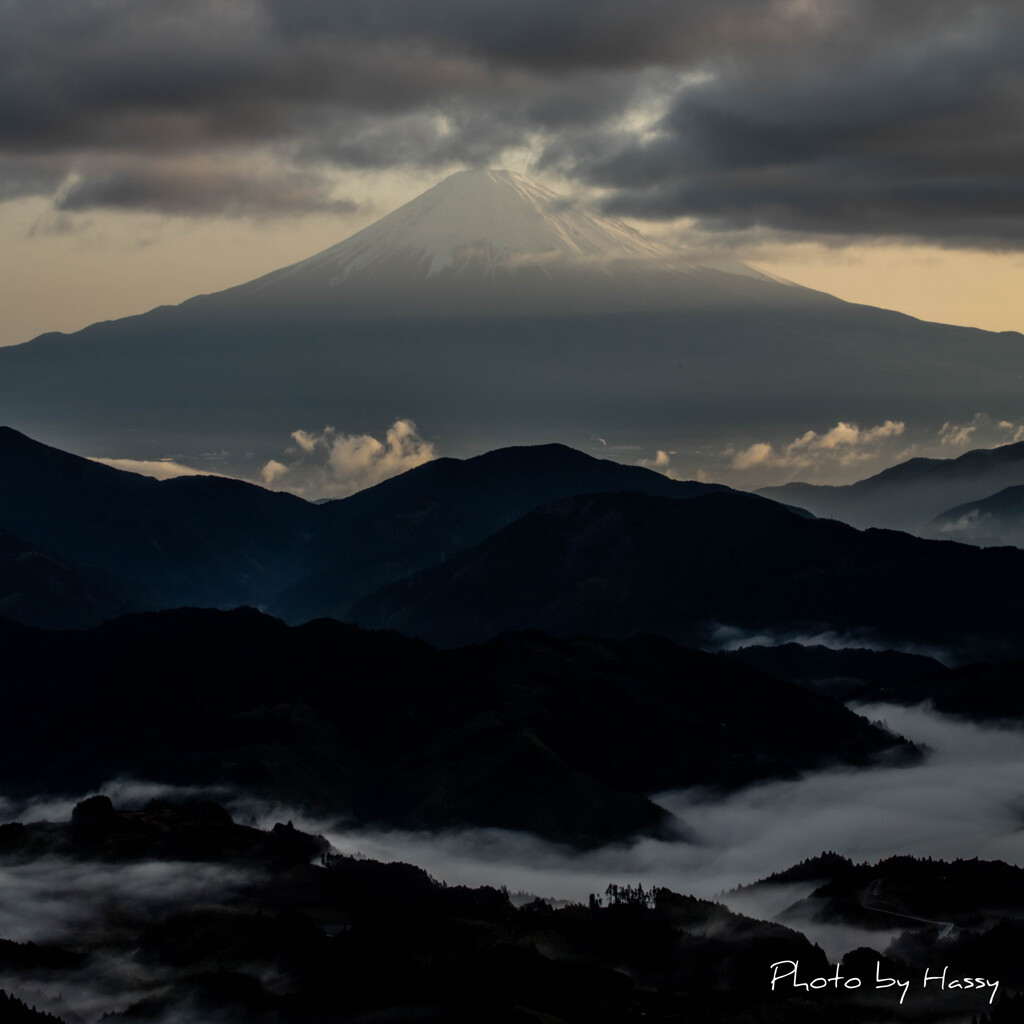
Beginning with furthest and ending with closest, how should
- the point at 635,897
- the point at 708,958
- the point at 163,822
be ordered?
the point at 163,822
the point at 635,897
the point at 708,958

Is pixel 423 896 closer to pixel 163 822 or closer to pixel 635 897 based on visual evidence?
pixel 635 897

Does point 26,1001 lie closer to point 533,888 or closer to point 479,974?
point 479,974

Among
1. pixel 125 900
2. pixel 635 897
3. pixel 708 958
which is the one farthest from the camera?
pixel 635 897

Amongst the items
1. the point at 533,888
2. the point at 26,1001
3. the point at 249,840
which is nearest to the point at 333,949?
the point at 26,1001

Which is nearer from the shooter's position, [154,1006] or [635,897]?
[154,1006]

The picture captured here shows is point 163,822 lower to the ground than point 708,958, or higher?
higher

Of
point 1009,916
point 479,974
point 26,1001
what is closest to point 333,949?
point 479,974
